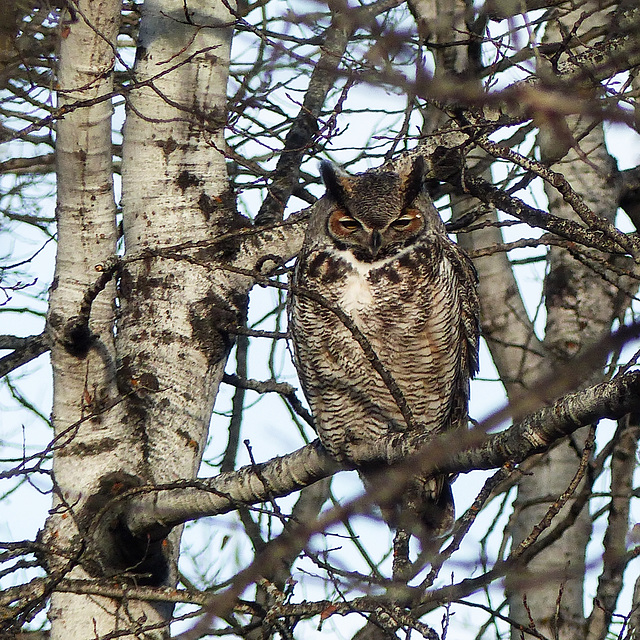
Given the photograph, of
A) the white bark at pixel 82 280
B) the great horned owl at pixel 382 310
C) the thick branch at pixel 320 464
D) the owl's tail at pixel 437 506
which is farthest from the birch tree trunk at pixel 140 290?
the owl's tail at pixel 437 506

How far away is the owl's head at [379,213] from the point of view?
3.65 meters

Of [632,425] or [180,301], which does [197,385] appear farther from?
[632,425]

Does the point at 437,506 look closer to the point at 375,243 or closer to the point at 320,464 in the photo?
the point at 375,243

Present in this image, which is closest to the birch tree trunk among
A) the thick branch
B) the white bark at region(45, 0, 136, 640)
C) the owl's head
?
the white bark at region(45, 0, 136, 640)

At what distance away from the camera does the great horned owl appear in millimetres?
3484

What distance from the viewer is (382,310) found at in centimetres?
348

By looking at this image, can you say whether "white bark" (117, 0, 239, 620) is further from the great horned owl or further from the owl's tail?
the owl's tail

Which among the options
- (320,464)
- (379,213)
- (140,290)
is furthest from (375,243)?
(320,464)

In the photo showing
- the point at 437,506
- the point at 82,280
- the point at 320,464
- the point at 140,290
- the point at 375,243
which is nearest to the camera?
the point at 320,464

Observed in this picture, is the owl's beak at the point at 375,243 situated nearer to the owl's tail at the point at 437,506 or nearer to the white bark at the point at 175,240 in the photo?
the white bark at the point at 175,240

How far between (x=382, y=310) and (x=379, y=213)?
0.45 meters

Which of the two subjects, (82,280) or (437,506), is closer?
(82,280)

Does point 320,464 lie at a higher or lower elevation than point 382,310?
lower

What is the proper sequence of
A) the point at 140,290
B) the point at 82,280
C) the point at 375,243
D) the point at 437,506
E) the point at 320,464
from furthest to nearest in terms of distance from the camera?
the point at 437,506 < the point at 375,243 < the point at 140,290 < the point at 82,280 < the point at 320,464
